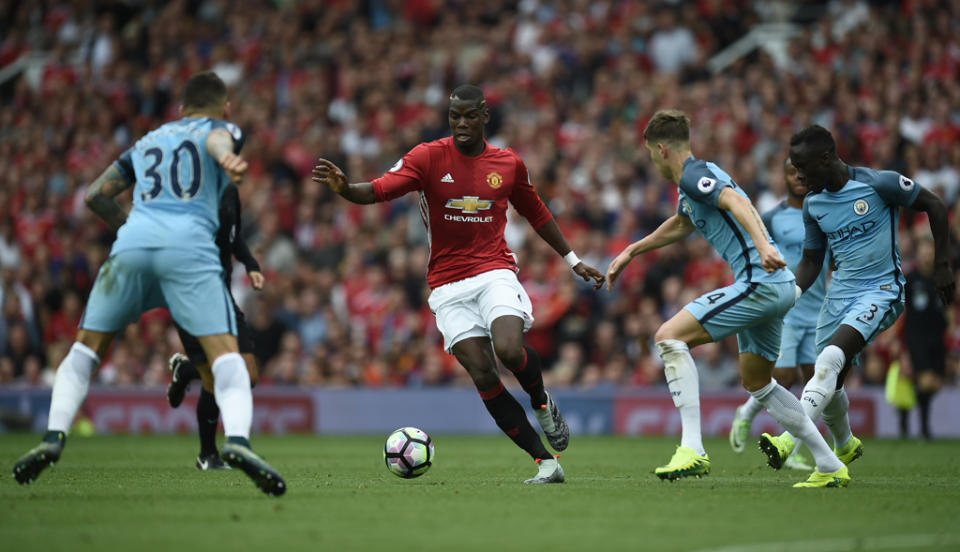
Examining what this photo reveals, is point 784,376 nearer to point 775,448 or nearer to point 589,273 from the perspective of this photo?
point 775,448

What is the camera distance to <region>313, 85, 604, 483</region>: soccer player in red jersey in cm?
866

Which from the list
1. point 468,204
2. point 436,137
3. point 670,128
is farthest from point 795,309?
point 436,137

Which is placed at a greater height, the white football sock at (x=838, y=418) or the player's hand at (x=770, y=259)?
the player's hand at (x=770, y=259)

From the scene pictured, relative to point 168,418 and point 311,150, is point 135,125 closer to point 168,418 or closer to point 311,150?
point 311,150

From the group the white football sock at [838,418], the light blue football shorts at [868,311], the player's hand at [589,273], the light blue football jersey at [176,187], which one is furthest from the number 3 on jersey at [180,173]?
the white football sock at [838,418]

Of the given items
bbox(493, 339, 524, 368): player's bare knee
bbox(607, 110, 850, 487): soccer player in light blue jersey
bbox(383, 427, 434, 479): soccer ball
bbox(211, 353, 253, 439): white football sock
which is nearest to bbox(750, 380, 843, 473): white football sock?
bbox(607, 110, 850, 487): soccer player in light blue jersey

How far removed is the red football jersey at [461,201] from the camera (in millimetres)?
8828

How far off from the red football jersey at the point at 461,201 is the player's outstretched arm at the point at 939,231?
9.21ft

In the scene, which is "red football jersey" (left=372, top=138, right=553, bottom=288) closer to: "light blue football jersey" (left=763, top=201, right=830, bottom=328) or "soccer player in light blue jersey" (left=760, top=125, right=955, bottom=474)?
"soccer player in light blue jersey" (left=760, top=125, right=955, bottom=474)

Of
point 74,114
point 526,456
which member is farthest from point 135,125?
point 526,456

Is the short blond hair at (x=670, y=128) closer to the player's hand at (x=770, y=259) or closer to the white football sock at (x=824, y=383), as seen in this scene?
the player's hand at (x=770, y=259)

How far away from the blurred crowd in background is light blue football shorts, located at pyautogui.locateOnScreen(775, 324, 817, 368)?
198 inches

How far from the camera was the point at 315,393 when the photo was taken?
1903 cm

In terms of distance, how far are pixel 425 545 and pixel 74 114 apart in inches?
835
